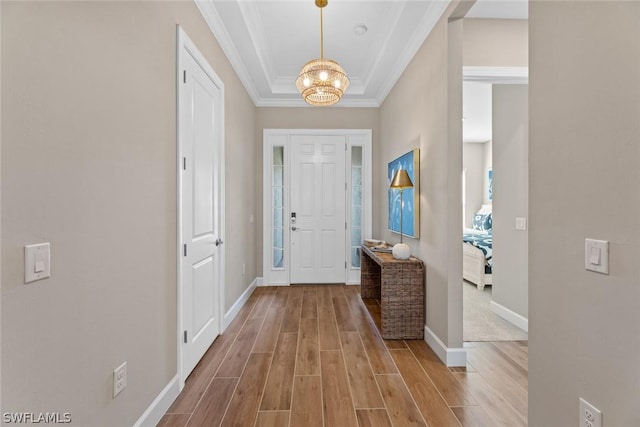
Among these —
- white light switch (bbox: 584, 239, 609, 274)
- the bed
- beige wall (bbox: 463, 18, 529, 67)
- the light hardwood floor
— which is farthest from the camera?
the bed

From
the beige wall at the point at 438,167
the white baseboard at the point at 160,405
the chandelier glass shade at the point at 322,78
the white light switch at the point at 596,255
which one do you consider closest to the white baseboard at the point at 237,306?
the white baseboard at the point at 160,405

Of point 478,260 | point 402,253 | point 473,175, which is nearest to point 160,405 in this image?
point 402,253

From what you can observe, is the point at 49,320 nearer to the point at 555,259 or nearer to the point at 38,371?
the point at 38,371

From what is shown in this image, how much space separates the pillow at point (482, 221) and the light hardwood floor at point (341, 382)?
4511 mm

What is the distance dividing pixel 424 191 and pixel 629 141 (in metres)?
1.85

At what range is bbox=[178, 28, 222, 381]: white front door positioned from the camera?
203 centimetres

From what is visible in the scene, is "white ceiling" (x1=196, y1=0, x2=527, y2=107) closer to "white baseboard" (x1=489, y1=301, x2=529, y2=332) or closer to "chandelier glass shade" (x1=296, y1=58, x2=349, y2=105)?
"chandelier glass shade" (x1=296, y1=58, x2=349, y2=105)

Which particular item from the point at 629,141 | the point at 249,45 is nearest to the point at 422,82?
the point at 249,45

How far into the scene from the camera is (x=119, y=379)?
52.9 inches

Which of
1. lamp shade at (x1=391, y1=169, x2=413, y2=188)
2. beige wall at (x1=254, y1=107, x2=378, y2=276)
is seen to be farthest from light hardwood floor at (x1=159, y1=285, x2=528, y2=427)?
beige wall at (x1=254, y1=107, x2=378, y2=276)

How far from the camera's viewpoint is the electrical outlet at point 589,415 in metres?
1.04

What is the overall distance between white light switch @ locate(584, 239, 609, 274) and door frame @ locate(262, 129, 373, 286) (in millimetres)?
3485

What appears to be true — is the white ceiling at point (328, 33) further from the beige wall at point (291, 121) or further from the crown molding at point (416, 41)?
the beige wall at point (291, 121)

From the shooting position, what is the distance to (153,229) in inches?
64.8
